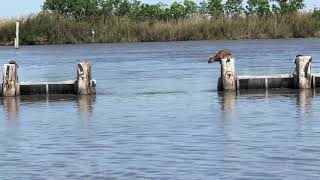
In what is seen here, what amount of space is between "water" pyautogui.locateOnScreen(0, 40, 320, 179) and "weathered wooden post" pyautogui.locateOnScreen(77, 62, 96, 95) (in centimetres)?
52

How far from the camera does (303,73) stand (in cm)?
2467

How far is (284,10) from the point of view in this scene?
8844 cm

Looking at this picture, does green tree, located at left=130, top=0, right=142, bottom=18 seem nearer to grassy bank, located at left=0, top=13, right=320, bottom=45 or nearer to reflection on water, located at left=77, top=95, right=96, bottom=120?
grassy bank, located at left=0, top=13, right=320, bottom=45

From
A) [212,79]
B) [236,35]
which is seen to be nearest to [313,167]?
[212,79]

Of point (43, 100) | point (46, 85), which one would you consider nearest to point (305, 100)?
point (43, 100)

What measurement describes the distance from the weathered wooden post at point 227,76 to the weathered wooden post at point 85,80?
11.3ft

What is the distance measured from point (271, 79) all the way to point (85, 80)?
16.2ft

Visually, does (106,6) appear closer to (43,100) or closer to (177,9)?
(177,9)

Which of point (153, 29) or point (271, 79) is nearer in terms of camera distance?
point (271, 79)

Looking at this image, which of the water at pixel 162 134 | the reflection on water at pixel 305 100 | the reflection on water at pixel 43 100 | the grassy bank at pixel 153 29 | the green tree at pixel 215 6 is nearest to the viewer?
the water at pixel 162 134

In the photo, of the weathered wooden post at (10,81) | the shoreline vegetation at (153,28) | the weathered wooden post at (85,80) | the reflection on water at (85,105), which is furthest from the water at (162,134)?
the shoreline vegetation at (153,28)

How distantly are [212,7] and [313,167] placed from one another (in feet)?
269

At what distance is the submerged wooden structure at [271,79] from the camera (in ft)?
80.0

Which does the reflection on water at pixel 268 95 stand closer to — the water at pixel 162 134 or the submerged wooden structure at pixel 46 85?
the water at pixel 162 134
